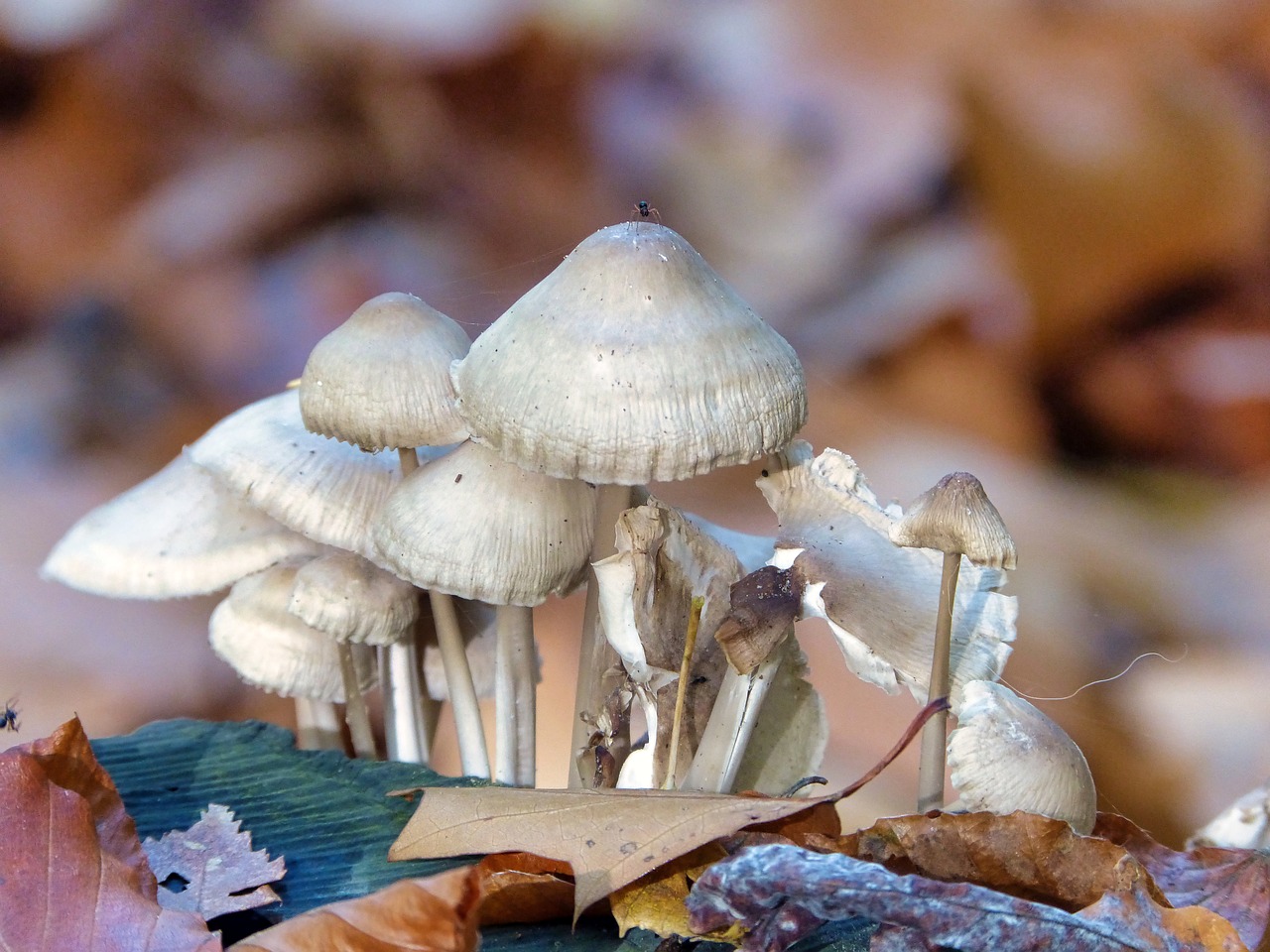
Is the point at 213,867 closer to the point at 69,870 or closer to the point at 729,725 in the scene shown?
the point at 69,870

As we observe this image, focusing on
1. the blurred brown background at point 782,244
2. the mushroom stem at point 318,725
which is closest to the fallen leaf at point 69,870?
the mushroom stem at point 318,725

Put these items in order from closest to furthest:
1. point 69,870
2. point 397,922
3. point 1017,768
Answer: point 397,922, point 69,870, point 1017,768

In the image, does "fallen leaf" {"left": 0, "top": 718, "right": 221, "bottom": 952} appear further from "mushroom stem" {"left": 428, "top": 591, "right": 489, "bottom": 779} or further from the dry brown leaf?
"mushroom stem" {"left": 428, "top": 591, "right": 489, "bottom": 779}

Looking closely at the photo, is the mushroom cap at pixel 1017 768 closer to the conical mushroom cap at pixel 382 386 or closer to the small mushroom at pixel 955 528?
the small mushroom at pixel 955 528

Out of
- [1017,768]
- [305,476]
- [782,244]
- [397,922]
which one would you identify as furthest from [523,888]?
[782,244]

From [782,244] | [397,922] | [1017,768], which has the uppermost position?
[782,244]

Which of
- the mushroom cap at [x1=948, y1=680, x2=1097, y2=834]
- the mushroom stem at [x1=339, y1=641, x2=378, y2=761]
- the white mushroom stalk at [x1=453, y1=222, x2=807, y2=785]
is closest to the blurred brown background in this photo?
the mushroom stem at [x1=339, y1=641, x2=378, y2=761]
